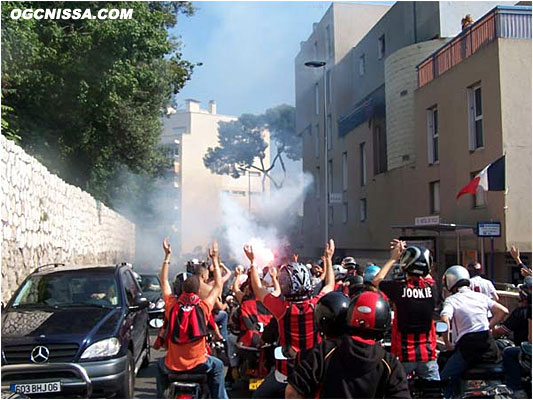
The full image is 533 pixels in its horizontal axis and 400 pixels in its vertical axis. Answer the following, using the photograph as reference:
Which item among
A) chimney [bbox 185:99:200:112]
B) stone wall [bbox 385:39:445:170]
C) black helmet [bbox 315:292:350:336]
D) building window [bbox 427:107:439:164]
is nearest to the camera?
black helmet [bbox 315:292:350:336]

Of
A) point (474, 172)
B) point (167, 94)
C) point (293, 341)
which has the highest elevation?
point (167, 94)

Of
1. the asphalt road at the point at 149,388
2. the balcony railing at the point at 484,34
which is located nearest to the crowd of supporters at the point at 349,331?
Result: the asphalt road at the point at 149,388

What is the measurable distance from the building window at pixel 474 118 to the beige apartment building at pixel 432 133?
4 centimetres

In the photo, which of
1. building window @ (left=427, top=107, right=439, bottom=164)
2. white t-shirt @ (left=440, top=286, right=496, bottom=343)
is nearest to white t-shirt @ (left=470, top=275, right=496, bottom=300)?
white t-shirt @ (left=440, top=286, right=496, bottom=343)

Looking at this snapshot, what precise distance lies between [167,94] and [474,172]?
38.9 feet

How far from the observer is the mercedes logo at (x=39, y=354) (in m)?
6.96

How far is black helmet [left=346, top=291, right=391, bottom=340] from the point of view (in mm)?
3404

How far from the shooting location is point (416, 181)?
24500mm

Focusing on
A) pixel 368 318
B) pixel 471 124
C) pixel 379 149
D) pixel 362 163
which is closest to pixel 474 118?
pixel 471 124

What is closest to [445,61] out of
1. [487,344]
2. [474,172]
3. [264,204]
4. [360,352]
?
[474,172]

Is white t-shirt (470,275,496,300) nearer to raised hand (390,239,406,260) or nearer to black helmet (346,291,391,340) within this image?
raised hand (390,239,406,260)

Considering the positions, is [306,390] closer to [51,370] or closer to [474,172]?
[51,370]

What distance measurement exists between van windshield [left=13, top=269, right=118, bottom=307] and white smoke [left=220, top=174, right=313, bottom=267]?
25.7m

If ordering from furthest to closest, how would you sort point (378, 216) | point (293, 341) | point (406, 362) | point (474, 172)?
1. point (378, 216)
2. point (474, 172)
3. point (406, 362)
4. point (293, 341)
